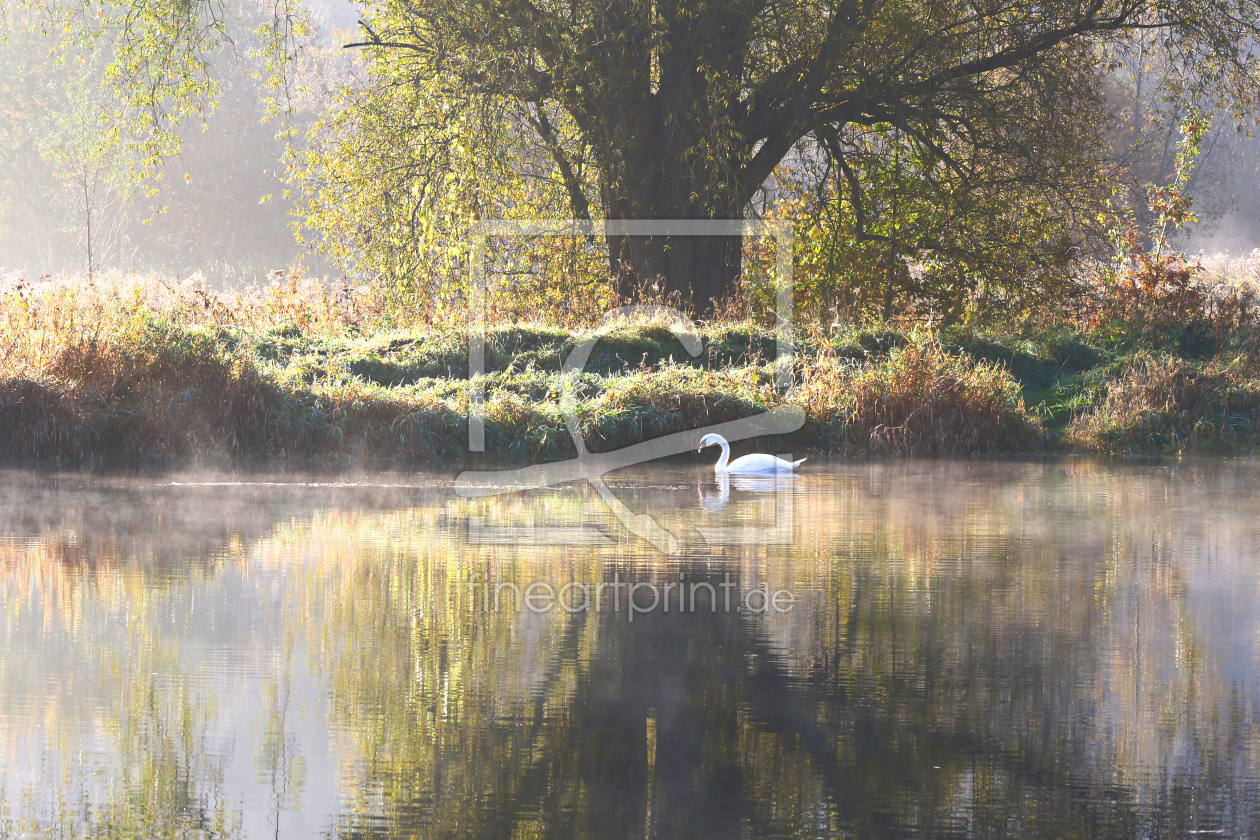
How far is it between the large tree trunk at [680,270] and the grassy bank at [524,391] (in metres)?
1.39

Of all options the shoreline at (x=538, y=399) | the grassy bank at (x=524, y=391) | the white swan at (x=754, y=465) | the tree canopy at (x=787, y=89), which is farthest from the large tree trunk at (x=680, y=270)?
the white swan at (x=754, y=465)

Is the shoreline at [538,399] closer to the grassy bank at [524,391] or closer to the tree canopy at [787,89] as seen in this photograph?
the grassy bank at [524,391]

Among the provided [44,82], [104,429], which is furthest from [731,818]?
[44,82]

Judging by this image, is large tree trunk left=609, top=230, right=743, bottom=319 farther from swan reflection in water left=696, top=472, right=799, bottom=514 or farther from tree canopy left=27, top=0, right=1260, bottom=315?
swan reflection in water left=696, top=472, right=799, bottom=514

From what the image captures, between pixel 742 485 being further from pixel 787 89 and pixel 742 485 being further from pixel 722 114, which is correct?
pixel 787 89

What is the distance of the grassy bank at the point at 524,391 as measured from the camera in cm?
1343

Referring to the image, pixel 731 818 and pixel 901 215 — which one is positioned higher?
pixel 901 215

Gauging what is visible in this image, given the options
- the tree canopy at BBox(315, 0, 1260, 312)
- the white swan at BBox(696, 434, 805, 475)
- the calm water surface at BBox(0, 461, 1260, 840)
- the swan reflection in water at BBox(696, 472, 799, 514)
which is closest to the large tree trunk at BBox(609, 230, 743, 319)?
the tree canopy at BBox(315, 0, 1260, 312)

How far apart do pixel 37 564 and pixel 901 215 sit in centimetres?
1654

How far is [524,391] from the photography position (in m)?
15.3

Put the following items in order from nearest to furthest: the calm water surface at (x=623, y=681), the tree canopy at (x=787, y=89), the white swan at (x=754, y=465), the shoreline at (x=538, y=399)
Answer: the calm water surface at (x=623, y=681) < the white swan at (x=754, y=465) < the shoreline at (x=538, y=399) < the tree canopy at (x=787, y=89)

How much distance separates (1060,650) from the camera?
5480 millimetres

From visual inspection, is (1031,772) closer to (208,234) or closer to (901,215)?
(901,215)

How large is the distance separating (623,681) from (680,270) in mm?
14963
